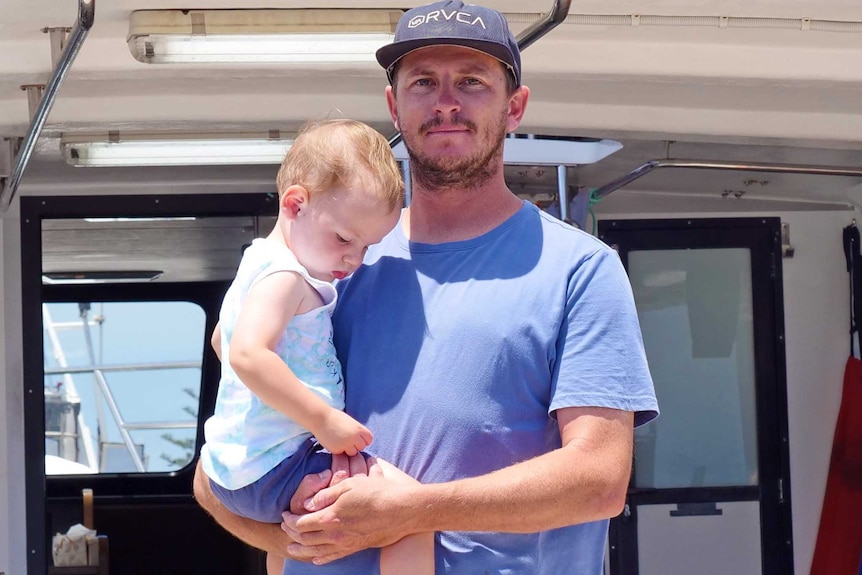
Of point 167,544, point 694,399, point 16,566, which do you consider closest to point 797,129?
point 694,399

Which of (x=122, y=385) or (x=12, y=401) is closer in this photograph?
(x=12, y=401)

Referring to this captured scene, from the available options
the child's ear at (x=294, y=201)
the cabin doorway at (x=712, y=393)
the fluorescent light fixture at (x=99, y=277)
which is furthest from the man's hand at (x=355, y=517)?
the fluorescent light fixture at (x=99, y=277)

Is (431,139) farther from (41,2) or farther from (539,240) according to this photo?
(41,2)

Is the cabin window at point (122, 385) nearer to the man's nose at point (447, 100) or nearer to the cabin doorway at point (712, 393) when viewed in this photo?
the cabin doorway at point (712, 393)

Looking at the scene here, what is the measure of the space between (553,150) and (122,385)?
5506mm

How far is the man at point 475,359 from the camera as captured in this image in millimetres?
1743

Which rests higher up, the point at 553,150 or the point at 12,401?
the point at 553,150

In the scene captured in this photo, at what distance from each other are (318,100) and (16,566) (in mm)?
2759

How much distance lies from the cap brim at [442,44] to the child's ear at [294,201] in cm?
27

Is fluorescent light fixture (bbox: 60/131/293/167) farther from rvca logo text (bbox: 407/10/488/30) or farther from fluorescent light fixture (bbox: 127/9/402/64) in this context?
rvca logo text (bbox: 407/10/488/30)

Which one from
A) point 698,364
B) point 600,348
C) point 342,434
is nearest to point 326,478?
point 342,434

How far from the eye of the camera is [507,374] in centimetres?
183

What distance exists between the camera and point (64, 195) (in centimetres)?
539

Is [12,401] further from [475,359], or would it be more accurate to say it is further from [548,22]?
[475,359]
